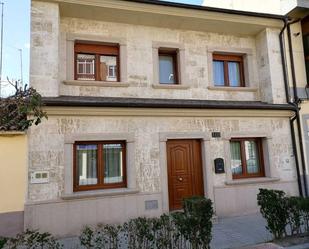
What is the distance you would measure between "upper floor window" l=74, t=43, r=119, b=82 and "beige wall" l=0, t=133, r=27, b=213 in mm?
2654

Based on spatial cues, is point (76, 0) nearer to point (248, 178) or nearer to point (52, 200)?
point (52, 200)

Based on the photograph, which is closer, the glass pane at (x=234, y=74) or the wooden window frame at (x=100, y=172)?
the wooden window frame at (x=100, y=172)

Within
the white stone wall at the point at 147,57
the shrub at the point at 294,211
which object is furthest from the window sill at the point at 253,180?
the white stone wall at the point at 147,57

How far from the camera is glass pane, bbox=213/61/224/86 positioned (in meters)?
9.40

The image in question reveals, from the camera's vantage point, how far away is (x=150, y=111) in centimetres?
772

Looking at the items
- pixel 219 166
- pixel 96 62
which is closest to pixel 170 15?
pixel 96 62

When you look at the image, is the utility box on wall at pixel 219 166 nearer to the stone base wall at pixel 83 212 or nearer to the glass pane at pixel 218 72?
the stone base wall at pixel 83 212

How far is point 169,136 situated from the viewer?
791 centimetres

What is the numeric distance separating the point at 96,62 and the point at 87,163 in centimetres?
318

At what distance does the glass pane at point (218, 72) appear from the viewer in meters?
9.40

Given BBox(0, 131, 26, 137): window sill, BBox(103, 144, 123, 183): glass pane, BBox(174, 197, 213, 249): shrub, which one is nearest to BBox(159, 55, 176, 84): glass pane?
BBox(103, 144, 123, 183): glass pane

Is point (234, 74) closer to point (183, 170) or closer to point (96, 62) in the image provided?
point (183, 170)

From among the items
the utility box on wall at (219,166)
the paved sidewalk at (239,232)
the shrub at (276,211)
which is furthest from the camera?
the utility box on wall at (219,166)

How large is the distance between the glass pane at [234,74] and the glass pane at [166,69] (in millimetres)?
2255
